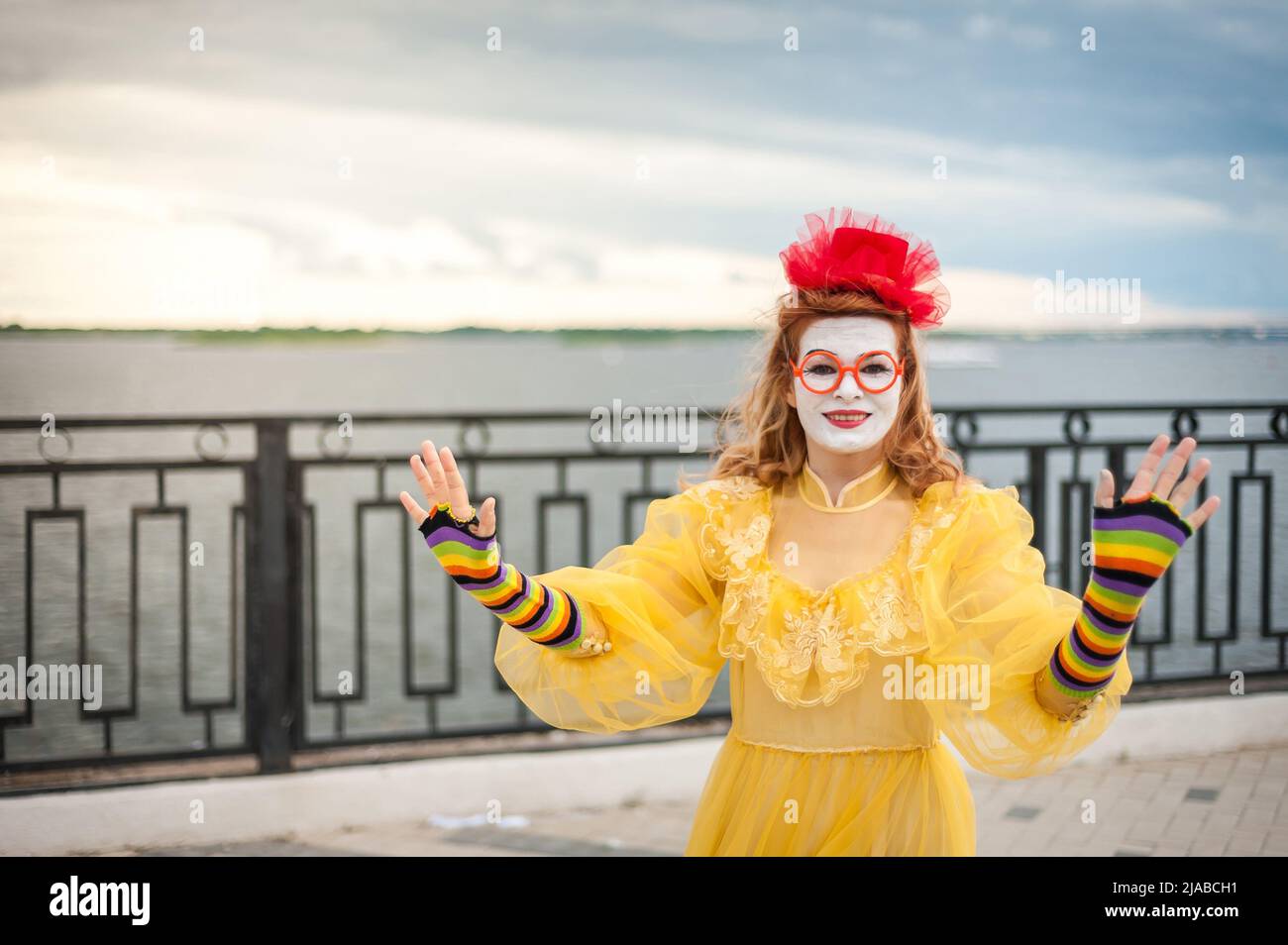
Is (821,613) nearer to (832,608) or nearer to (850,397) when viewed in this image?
(832,608)

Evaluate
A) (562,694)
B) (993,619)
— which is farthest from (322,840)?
(993,619)

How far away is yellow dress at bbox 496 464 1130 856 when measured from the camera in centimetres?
230

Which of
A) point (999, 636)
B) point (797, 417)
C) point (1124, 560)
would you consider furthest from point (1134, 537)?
point (797, 417)

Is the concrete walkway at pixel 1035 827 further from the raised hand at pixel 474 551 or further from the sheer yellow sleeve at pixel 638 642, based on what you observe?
the raised hand at pixel 474 551

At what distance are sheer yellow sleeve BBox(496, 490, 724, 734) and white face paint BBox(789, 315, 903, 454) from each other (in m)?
0.34

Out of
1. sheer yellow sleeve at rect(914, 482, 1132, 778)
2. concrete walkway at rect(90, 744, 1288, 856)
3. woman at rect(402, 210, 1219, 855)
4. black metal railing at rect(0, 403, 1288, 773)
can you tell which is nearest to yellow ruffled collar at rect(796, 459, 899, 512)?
woman at rect(402, 210, 1219, 855)

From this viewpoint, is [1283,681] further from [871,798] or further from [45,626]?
[45,626]

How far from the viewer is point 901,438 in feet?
8.52

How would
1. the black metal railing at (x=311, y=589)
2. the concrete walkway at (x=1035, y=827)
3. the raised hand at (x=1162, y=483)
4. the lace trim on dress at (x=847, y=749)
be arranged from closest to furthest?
the raised hand at (x=1162, y=483)
the lace trim on dress at (x=847, y=749)
the concrete walkway at (x=1035, y=827)
the black metal railing at (x=311, y=589)

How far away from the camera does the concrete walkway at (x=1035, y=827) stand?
4523 mm

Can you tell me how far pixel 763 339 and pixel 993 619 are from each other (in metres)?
0.85

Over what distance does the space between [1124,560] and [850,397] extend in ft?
2.20

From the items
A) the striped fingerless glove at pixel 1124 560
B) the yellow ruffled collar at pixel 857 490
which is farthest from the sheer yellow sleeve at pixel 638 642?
the striped fingerless glove at pixel 1124 560

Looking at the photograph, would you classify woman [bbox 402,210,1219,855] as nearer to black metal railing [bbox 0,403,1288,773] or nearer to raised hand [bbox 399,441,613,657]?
raised hand [bbox 399,441,613,657]
